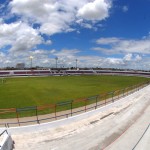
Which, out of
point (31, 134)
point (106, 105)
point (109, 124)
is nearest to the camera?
point (31, 134)

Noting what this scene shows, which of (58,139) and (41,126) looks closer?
(58,139)

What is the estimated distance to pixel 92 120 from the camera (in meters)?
23.9

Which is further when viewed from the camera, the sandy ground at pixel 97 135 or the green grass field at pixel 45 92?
the green grass field at pixel 45 92

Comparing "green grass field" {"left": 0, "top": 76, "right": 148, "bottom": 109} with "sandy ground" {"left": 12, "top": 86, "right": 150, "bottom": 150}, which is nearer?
"sandy ground" {"left": 12, "top": 86, "right": 150, "bottom": 150}

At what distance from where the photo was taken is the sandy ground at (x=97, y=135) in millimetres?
17750

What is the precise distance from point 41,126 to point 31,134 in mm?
1231

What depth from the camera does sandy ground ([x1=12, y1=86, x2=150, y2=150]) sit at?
1775 centimetres

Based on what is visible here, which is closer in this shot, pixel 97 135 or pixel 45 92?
pixel 97 135

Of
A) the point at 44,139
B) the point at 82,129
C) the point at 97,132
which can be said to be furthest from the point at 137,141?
the point at 44,139

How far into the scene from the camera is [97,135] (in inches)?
784

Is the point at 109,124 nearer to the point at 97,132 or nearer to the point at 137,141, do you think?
the point at 97,132

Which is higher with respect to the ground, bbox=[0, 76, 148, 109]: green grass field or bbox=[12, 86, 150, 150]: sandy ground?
bbox=[0, 76, 148, 109]: green grass field

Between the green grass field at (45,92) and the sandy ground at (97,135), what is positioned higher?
the green grass field at (45,92)

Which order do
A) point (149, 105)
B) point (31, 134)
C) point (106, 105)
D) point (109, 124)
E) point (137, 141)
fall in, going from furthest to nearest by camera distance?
1. point (149, 105)
2. point (106, 105)
3. point (109, 124)
4. point (31, 134)
5. point (137, 141)
